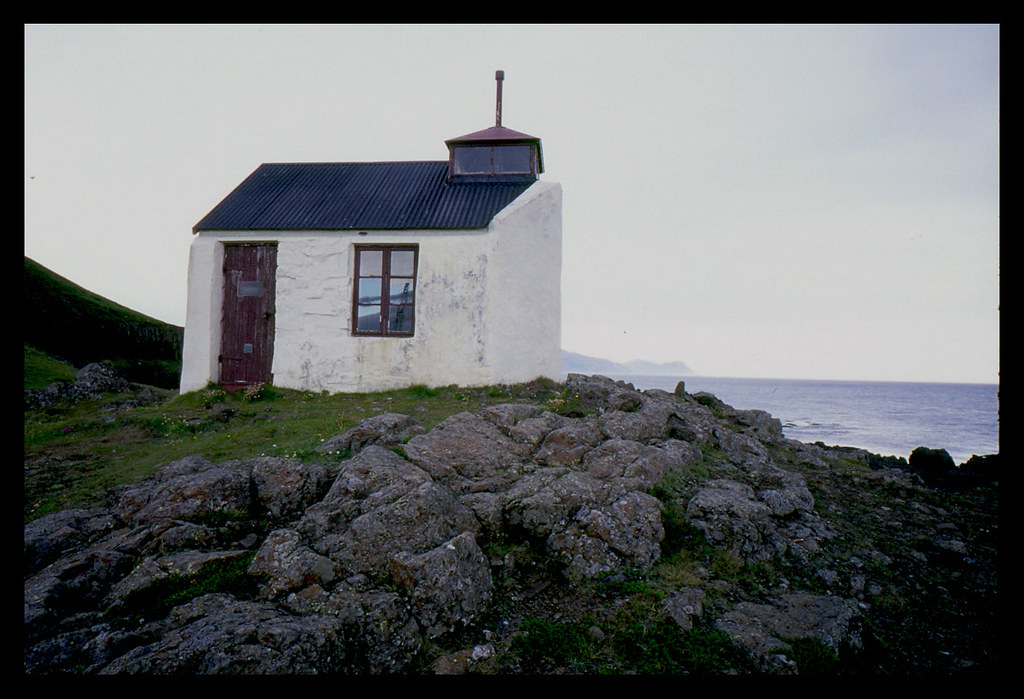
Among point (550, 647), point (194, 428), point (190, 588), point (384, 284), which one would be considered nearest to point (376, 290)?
point (384, 284)

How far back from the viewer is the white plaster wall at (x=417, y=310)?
13.8 m

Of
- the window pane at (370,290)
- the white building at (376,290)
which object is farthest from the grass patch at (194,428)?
the window pane at (370,290)

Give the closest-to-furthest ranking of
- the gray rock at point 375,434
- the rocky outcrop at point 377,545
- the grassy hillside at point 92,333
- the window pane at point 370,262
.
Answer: the rocky outcrop at point 377,545, the gray rock at point 375,434, the window pane at point 370,262, the grassy hillside at point 92,333

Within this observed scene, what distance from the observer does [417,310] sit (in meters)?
14.0

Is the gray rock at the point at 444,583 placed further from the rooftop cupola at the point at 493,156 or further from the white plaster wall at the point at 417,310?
the rooftop cupola at the point at 493,156

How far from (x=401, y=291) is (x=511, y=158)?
523 cm

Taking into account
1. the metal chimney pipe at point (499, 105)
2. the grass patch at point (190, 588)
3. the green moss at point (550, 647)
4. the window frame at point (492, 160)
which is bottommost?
the green moss at point (550, 647)

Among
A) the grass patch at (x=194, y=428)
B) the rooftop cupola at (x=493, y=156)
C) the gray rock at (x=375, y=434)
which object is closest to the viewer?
the grass patch at (x=194, y=428)

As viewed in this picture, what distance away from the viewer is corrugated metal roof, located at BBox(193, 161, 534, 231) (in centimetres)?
1435

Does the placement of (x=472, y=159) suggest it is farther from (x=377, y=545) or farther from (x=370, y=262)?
(x=377, y=545)

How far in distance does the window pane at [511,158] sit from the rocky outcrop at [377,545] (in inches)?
363

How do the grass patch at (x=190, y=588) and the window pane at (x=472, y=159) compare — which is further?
the window pane at (x=472, y=159)

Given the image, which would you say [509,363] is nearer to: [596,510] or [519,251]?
[519,251]

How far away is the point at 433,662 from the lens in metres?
4.62
